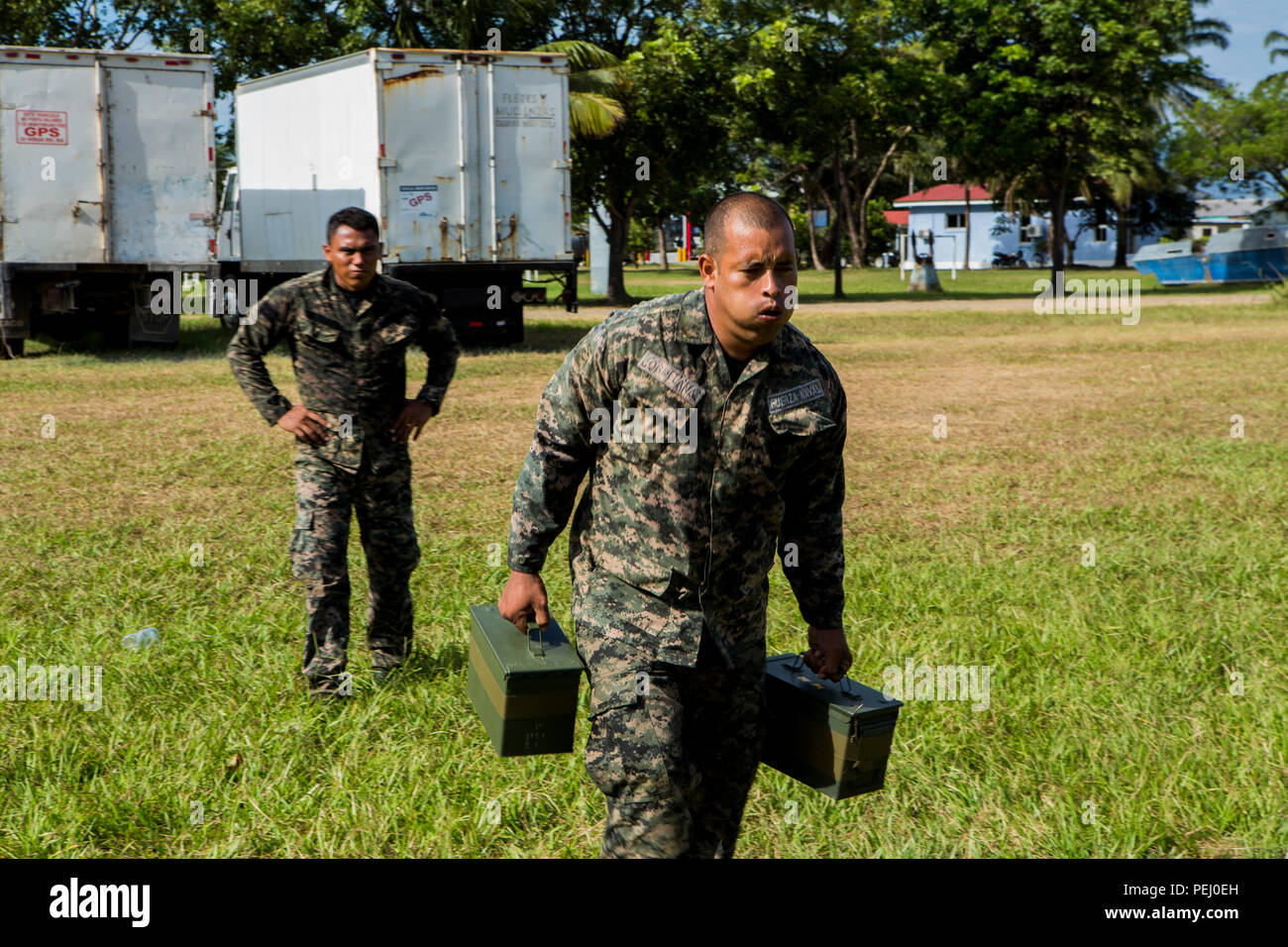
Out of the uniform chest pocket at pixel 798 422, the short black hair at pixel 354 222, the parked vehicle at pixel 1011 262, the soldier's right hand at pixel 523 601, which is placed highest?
the parked vehicle at pixel 1011 262

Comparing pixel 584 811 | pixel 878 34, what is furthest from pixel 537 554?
pixel 878 34

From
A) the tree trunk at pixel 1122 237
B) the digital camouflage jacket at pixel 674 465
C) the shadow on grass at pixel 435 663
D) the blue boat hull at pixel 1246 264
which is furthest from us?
the tree trunk at pixel 1122 237

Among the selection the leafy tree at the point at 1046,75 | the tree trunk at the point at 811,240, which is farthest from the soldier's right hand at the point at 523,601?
the tree trunk at the point at 811,240

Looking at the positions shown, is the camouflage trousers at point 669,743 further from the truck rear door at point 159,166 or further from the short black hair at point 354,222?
the truck rear door at point 159,166

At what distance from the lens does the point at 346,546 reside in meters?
4.86

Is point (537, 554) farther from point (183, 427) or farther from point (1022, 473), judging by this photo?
point (183, 427)

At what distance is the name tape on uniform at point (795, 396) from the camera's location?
2.93 metres

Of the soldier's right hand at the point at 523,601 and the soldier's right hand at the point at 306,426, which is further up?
the soldier's right hand at the point at 306,426

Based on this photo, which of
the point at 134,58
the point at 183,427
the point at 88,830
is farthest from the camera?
the point at 134,58

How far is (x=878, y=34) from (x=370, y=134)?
23314mm

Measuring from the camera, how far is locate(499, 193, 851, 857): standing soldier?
2865 mm

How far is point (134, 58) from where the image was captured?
15.6m

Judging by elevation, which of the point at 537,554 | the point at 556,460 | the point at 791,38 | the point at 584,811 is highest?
the point at 791,38

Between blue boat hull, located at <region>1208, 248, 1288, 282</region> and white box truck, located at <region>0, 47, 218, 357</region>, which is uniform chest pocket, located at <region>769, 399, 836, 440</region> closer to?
white box truck, located at <region>0, 47, 218, 357</region>
